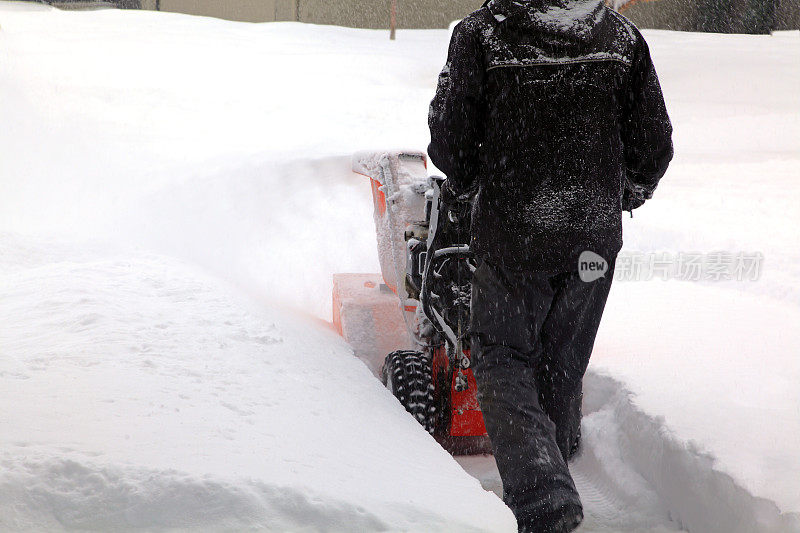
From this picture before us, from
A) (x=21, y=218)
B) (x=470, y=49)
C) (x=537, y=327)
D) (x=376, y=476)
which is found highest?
(x=470, y=49)

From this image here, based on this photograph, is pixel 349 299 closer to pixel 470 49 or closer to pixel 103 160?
pixel 470 49

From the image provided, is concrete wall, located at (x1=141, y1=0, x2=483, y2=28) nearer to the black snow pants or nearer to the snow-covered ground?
the snow-covered ground

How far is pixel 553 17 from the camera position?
7.54 ft

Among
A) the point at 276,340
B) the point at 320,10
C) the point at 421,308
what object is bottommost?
the point at 276,340

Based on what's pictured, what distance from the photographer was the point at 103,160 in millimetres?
7863

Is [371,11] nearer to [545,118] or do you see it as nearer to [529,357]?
[545,118]

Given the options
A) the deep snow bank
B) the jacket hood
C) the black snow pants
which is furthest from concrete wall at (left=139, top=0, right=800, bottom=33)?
the black snow pants

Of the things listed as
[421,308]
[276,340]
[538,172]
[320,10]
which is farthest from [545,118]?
[320,10]

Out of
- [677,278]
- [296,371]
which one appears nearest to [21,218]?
[296,371]

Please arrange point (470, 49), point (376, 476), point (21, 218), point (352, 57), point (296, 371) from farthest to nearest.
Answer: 1. point (352, 57)
2. point (21, 218)
3. point (296, 371)
4. point (470, 49)
5. point (376, 476)

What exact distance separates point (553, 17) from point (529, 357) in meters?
1.03

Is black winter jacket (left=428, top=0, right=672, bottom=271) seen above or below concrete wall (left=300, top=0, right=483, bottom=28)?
above

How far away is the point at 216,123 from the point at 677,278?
20.8 ft

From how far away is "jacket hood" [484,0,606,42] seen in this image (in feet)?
7.51
